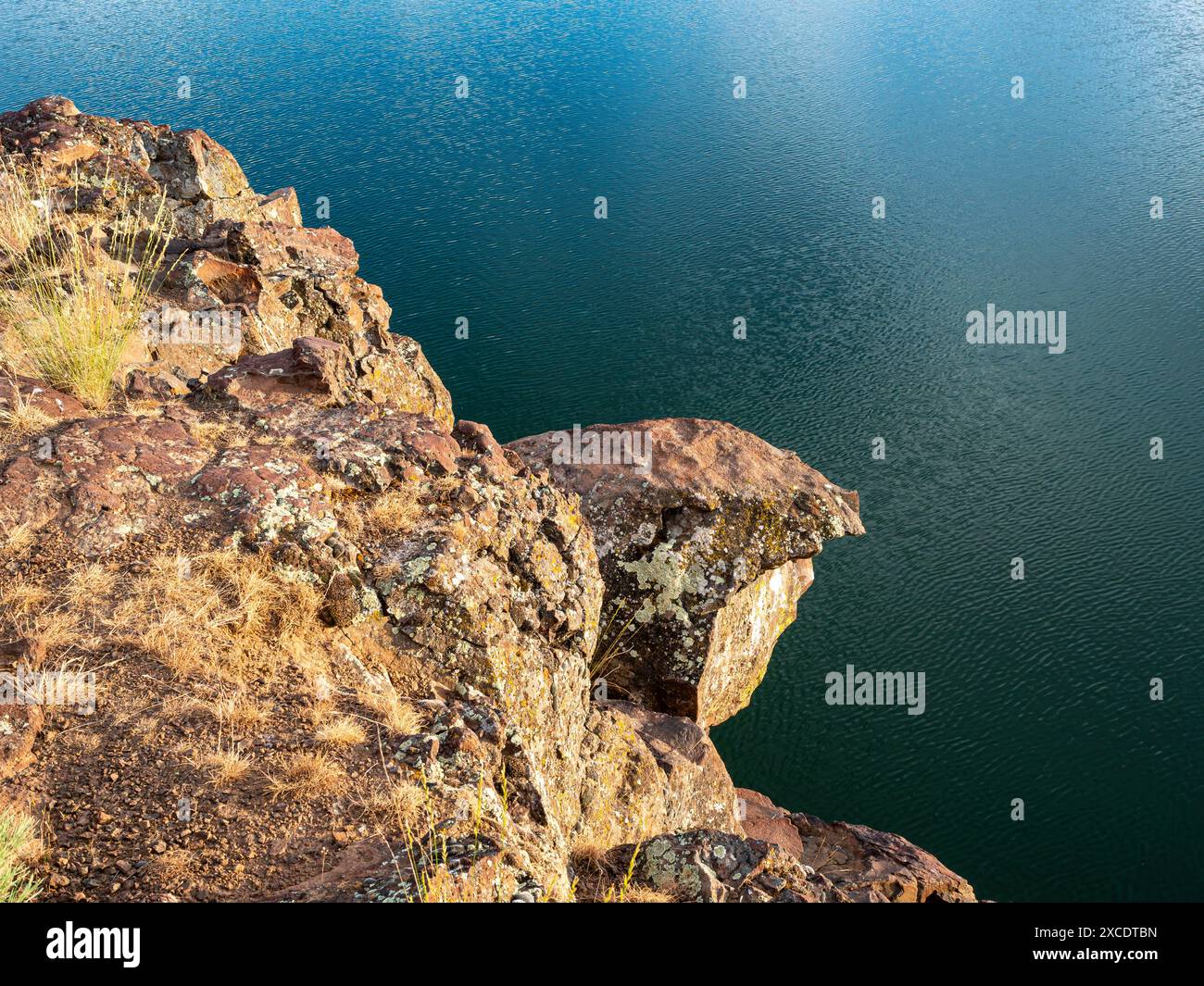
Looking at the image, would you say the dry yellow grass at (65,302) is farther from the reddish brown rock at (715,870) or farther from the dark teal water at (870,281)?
the dark teal water at (870,281)

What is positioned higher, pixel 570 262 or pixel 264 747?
pixel 570 262

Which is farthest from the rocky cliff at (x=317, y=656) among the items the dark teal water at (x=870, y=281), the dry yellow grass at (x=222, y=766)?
the dark teal water at (x=870, y=281)

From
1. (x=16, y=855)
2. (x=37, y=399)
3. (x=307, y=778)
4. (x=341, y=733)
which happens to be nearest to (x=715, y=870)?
(x=341, y=733)

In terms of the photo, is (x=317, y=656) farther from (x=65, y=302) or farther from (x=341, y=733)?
(x=65, y=302)

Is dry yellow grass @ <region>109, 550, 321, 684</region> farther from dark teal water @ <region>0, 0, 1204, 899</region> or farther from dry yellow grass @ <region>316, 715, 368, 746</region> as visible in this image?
dark teal water @ <region>0, 0, 1204, 899</region>

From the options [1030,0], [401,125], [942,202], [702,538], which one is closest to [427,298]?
[401,125]

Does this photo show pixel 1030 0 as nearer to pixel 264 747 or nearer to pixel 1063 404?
pixel 1063 404
